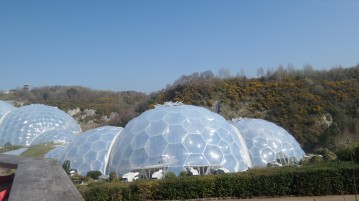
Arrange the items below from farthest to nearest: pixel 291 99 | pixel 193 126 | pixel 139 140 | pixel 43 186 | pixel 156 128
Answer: pixel 291 99 → pixel 193 126 → pixel 156 128 → pixel 139 140 → pixel 43 186

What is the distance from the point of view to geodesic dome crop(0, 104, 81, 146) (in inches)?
1414

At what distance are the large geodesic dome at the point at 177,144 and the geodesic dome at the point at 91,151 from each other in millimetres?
621

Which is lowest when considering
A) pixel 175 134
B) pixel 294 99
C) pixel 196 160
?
pixel 196 160

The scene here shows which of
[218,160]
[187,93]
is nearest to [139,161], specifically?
[218,160]

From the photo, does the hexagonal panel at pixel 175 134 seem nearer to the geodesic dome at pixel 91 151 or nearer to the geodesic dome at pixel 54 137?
the geodesic dome at pixel 91 151

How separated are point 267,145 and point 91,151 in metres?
9.82

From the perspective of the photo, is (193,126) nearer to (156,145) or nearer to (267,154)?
(156,145)

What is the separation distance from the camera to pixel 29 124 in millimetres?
36938

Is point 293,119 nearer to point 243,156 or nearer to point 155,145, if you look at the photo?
point 243,156

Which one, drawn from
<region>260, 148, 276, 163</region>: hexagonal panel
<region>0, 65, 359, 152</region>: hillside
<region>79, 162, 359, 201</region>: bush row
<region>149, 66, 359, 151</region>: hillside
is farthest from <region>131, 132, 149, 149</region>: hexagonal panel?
<region>149, 66, 359, 151</region>: hillside

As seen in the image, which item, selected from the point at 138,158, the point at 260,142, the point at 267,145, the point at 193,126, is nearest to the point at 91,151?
the point at 138,158

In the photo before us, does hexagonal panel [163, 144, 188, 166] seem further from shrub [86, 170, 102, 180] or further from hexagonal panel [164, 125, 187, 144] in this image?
shrub [86, 170, 102, 180]

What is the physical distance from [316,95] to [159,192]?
3115cm

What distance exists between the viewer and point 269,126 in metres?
22.5
